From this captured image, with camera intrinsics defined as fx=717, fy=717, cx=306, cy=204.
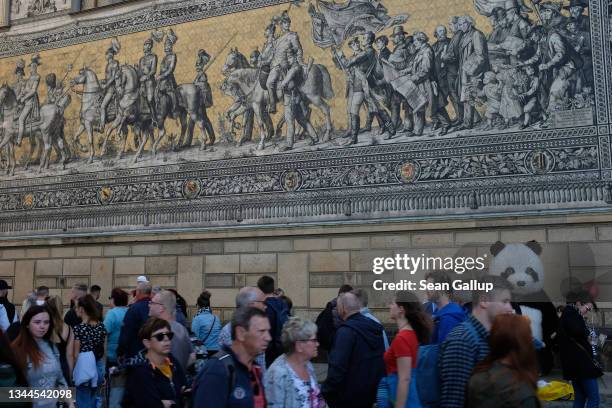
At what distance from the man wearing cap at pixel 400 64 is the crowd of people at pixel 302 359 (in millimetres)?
5527

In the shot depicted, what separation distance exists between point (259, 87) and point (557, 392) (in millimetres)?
6808

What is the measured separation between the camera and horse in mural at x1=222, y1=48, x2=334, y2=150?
11.5 m

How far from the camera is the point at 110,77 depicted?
536 inches

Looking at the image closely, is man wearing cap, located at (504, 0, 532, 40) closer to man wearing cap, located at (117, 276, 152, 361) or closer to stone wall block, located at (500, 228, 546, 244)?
stone wall block, located at (500, 228, 546, 244)

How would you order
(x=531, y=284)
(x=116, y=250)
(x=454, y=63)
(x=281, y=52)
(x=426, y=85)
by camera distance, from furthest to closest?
(x=116, y=250) → (x=281, y=52) → (x=426, y=85) → (x=454, y=63) → (x=531, y=284)

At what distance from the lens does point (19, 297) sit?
13.8 m

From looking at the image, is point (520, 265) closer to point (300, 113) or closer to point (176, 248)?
point (300, 113)

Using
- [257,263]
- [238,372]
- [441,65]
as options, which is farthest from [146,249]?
[238,372]

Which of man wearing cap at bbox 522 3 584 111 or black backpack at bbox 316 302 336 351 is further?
man wearing cap at bbox 522 3 584 111

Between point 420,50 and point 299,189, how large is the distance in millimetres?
2847

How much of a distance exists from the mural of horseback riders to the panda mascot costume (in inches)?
67.7

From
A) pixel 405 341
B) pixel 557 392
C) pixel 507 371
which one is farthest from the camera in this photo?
pixel 557 392

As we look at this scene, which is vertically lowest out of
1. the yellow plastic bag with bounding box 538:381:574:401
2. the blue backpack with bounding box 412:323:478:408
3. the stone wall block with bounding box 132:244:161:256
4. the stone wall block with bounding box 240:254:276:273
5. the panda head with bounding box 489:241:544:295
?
the yellow plastic bag with bounding box 538:381:574:401

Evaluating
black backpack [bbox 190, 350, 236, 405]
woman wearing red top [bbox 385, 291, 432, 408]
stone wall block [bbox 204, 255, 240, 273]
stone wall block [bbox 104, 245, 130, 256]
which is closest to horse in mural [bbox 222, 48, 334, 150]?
stone wall block [bbox 204, 255, 240, 273]
